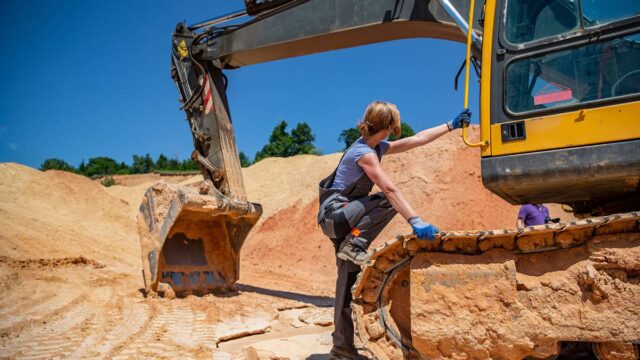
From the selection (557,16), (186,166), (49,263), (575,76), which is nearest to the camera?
(575,76)

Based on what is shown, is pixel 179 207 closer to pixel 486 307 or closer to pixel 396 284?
pixel 396 284

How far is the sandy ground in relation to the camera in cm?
414

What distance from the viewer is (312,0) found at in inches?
237

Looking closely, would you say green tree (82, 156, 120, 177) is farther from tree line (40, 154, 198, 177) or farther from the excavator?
the excavator

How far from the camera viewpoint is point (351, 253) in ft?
10.6

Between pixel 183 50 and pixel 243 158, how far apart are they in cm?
3809

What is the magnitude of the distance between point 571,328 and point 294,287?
Result: 6.75 metres

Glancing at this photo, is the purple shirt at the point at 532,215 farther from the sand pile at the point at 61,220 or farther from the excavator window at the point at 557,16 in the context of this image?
the sand pile at the point at 61,220

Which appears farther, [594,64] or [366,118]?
[366,118]

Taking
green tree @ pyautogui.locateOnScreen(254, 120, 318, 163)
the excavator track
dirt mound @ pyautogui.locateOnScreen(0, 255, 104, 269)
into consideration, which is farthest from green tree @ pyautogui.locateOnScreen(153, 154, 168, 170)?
the excavator track

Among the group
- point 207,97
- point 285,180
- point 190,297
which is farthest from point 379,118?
point 285,180

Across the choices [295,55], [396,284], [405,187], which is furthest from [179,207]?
[405,187]

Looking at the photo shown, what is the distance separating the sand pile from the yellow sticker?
4076mm

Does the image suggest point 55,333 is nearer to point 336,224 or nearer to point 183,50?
point 336,224
